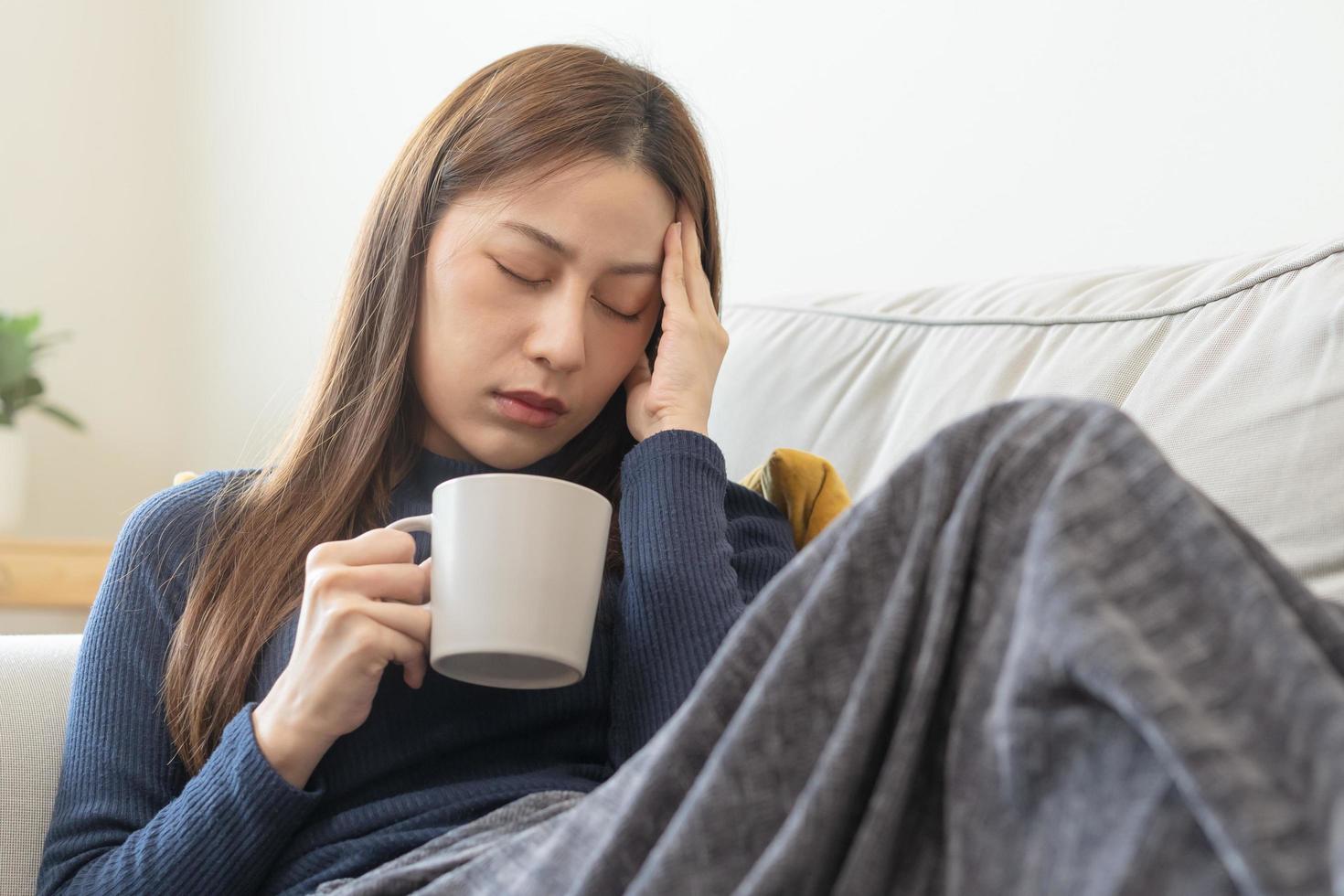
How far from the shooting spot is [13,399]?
7.25 feet

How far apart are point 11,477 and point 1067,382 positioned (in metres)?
1.82

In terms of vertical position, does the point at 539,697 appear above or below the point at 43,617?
above

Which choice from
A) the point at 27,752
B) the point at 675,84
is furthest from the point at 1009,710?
the point at 675,84

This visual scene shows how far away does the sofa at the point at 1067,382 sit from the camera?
2.68 ft

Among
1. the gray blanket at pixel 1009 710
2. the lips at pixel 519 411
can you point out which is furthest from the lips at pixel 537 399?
the gray blanket at pixel 1009 710

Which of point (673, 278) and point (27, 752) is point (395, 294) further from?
point (27, 752)

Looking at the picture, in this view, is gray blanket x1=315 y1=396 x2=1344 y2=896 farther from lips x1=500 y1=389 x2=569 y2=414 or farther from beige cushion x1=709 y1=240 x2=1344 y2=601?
lips x1=500 y1=389 x2=569 y2=414

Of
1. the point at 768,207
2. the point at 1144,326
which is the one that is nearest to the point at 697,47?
the point at 768,207

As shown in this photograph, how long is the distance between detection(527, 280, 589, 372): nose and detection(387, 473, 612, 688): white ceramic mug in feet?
0.81

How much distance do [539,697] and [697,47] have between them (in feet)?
3.58

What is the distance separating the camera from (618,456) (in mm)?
1213

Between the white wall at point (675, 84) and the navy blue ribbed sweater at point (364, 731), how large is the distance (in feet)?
1.86

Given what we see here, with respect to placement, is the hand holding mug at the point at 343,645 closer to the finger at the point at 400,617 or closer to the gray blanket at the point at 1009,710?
the finger at the point at 400,617

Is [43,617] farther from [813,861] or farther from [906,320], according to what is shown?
[813,861]
